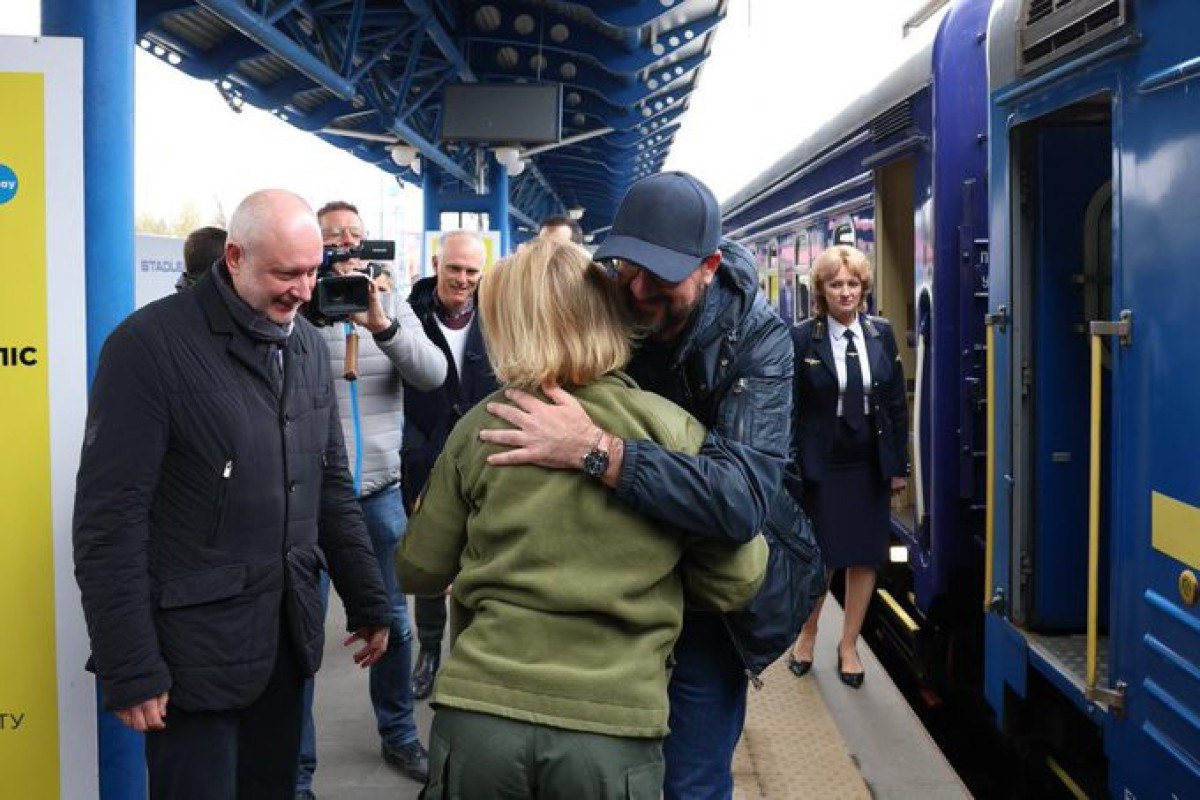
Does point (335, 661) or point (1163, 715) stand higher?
point (1163, 715)

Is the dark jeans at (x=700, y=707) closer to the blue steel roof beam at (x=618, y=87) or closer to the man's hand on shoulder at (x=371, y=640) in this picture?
the man's hand on shoulder at (x=371, y=640)

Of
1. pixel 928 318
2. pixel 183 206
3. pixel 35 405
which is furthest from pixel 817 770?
pixel 183 206

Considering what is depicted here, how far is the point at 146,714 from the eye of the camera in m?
2.24

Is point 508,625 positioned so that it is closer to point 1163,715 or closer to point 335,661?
point 1163,715

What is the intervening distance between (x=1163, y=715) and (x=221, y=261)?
2376 millimetres

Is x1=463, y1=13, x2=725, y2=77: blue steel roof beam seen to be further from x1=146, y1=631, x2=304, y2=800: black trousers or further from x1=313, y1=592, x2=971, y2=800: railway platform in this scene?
x1=146, y1=631, x2=304, y2=800: black trousers

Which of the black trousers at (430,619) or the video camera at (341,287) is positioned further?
the black trousers at (430,619)

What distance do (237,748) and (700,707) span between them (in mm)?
1035

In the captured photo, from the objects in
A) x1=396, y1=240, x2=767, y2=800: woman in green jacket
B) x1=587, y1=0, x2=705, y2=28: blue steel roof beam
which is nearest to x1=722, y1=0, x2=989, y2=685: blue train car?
x1=396, y1=240, x2=767, y2=800: woman in green jacket

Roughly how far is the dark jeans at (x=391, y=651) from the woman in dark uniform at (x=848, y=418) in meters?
1.68

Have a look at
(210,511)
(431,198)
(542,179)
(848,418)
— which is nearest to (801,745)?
(848,418)

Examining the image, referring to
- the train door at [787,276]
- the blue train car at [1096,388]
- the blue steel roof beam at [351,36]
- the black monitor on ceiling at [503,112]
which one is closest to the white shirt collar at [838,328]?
the blue train car at [1096,388]

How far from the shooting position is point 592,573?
1798mm

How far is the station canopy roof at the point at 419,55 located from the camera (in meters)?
8.85
